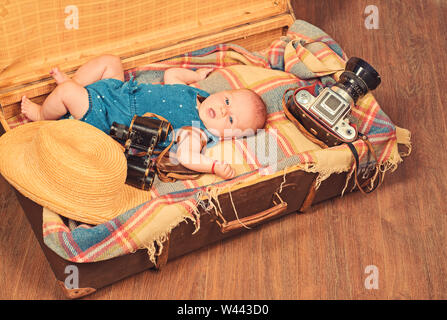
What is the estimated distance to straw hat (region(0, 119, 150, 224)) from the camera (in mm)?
1123

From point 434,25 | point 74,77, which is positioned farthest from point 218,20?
point 434,25

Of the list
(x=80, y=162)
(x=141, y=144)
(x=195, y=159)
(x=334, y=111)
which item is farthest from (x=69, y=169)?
(x=334, y=111)

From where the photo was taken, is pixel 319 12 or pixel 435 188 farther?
pixel 319 12

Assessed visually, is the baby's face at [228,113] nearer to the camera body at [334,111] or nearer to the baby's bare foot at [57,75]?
the camera body at [334,111]

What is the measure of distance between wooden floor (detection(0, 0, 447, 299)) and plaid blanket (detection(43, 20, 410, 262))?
0.47ft

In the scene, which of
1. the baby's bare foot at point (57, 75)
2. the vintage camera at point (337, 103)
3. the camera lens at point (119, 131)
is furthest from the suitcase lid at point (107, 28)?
the vintage camera at point (337, 103)

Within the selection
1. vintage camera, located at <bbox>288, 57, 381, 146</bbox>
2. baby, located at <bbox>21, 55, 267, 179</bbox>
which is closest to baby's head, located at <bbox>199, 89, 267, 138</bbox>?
baby, located at <bbox>21, 55, 267, 179</bbox>

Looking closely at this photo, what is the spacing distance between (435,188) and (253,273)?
0.67 m

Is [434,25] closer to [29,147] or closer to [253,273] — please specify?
[253,273]

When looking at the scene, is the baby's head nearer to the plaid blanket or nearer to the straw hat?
the plaid blanket

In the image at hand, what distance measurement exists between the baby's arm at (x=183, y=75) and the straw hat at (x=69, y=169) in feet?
1.23

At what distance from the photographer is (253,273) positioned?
1410 millimetres

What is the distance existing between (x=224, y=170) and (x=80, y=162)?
370 millimetres
